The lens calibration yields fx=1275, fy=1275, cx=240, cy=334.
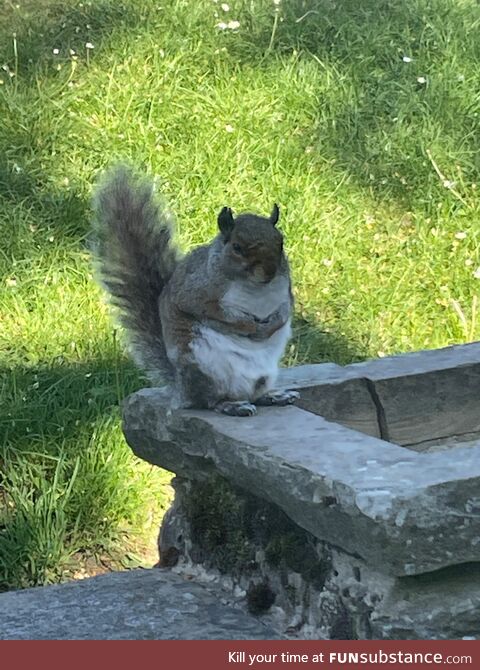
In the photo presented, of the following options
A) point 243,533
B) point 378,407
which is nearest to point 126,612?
point 243,533

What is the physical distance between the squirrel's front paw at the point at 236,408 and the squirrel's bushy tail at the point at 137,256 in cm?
31

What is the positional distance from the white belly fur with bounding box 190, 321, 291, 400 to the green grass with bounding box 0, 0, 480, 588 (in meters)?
1.14

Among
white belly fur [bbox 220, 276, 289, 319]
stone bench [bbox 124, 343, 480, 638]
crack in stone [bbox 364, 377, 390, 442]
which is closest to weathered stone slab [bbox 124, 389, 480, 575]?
stone bench [bbox 124, 343, 480, 638]

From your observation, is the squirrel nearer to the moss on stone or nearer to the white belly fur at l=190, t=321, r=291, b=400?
the white belly fur at l=190, t=321, r=291, b=400

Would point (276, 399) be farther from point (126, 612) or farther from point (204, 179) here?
point (204, 179)

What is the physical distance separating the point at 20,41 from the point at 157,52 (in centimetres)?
76

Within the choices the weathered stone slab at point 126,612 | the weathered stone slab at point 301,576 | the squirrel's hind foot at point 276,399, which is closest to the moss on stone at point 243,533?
the weathered stone slab at point 301,576

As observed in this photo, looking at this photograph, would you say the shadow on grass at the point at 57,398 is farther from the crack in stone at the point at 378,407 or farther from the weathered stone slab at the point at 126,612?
the crack in stone at the point at 378,407

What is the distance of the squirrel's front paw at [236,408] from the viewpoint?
3240 mm

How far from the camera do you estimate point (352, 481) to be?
2.62 m

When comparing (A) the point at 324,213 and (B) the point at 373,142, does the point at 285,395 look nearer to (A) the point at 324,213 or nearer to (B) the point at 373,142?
(A) the point at 324,213

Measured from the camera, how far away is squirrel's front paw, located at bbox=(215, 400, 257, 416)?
324cm

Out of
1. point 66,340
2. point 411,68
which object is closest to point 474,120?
point 411,68

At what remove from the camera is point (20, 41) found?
6.89 meters
